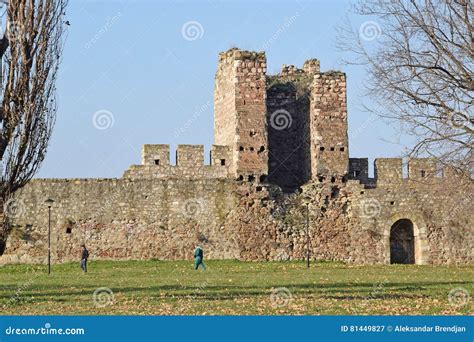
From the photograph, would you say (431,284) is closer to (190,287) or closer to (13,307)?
(190,287)

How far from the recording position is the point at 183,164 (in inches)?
1334

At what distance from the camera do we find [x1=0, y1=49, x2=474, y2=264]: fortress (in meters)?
33.7

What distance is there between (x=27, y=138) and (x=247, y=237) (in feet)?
48.1

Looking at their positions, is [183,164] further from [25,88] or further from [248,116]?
[25,88]

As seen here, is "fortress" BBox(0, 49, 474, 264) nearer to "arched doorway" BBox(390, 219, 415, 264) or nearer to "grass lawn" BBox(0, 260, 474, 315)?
"arched doorway" BBox(390, 219, 415, 264)

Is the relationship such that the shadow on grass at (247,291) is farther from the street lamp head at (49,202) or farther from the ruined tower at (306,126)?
the ruined tower at (306,126)

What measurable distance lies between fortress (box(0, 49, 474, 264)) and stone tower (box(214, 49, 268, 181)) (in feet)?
0.11

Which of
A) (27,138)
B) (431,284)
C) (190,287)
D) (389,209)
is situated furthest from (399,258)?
(27,138)

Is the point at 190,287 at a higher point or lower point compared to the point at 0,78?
lower

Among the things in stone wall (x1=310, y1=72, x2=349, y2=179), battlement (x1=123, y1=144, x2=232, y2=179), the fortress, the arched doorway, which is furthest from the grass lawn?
stone wall (x1=310, y1=72, x2=349, y2=179)

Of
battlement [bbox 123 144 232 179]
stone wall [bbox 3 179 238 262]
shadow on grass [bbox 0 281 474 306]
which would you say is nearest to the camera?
shadow on grass [bbox 0 281 474 306]

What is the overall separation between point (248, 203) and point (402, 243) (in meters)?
5.93

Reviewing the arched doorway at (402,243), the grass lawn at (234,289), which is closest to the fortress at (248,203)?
the arched doorway at (402,243)

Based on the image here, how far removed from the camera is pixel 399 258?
119 feet
